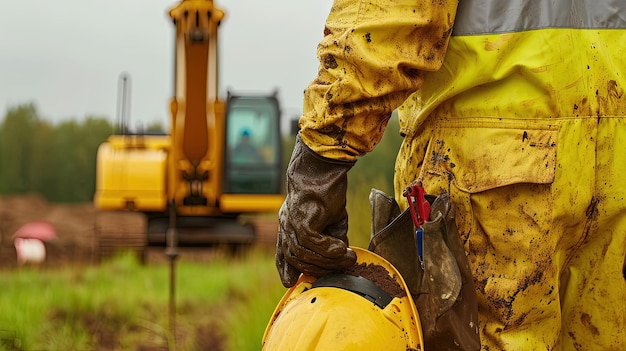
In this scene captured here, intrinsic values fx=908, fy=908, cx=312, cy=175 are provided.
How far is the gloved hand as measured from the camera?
2.04 meters

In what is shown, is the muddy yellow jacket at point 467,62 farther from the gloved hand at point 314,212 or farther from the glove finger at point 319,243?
the glove finger at point 319,243

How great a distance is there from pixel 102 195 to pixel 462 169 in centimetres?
928

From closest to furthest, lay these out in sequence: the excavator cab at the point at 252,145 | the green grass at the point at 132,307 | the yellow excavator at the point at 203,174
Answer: the green grass at the point at 132,307 → the yellow excavator at the point at 203,174 → the excavator cab at the point at 252,145

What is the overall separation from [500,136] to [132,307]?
5.22 m

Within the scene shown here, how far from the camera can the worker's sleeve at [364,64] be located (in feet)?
6.60

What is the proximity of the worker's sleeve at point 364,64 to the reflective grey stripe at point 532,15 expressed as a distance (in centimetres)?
6

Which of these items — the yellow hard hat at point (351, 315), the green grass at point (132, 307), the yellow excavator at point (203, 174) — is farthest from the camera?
the yellow excavator at point (203, 174)

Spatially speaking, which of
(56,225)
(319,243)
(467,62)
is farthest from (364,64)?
(56,225)

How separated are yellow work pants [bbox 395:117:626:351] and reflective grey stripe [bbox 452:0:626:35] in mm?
217

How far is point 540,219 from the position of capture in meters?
2.05

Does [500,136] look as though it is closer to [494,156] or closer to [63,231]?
[494,156]

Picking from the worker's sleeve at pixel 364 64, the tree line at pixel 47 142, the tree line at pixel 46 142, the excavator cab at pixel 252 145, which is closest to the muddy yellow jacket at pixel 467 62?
the worker's sleeve at pixel 364 64

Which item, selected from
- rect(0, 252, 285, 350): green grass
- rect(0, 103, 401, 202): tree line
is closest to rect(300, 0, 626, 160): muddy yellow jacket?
rect(0, 252, 285, 350): green grass

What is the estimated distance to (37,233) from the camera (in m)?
13.6
